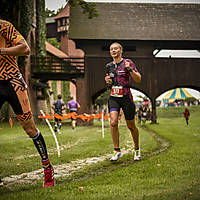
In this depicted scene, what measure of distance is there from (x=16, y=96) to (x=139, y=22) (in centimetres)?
2431

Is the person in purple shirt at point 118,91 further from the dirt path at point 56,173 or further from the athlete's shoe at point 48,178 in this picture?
the athlete's shoe at point 48,178

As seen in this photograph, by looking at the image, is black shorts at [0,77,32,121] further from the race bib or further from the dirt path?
the race bib

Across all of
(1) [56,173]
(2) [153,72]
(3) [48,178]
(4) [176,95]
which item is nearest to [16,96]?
(3) [48,178]

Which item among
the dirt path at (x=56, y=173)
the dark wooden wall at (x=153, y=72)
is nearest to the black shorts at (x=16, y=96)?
the dirt path at (x=56, y=173)

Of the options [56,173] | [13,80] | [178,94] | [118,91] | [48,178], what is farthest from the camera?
[178,94]

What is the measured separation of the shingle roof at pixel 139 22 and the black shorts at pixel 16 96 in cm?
2077

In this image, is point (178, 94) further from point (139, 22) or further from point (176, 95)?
point (139, 22)

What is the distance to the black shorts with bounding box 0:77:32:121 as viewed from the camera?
3469 millimetres

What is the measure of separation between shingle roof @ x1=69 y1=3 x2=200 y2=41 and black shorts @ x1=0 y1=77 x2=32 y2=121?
20771 mm

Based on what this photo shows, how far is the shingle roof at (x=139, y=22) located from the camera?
2469cm

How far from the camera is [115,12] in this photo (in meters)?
27.2

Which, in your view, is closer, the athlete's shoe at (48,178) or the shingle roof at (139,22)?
the athlete's shoe at (48,178)

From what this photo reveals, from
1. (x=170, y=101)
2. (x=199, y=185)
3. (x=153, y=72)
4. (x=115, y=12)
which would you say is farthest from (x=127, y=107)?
(x=170, y=101)

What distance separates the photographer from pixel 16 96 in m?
3.50
